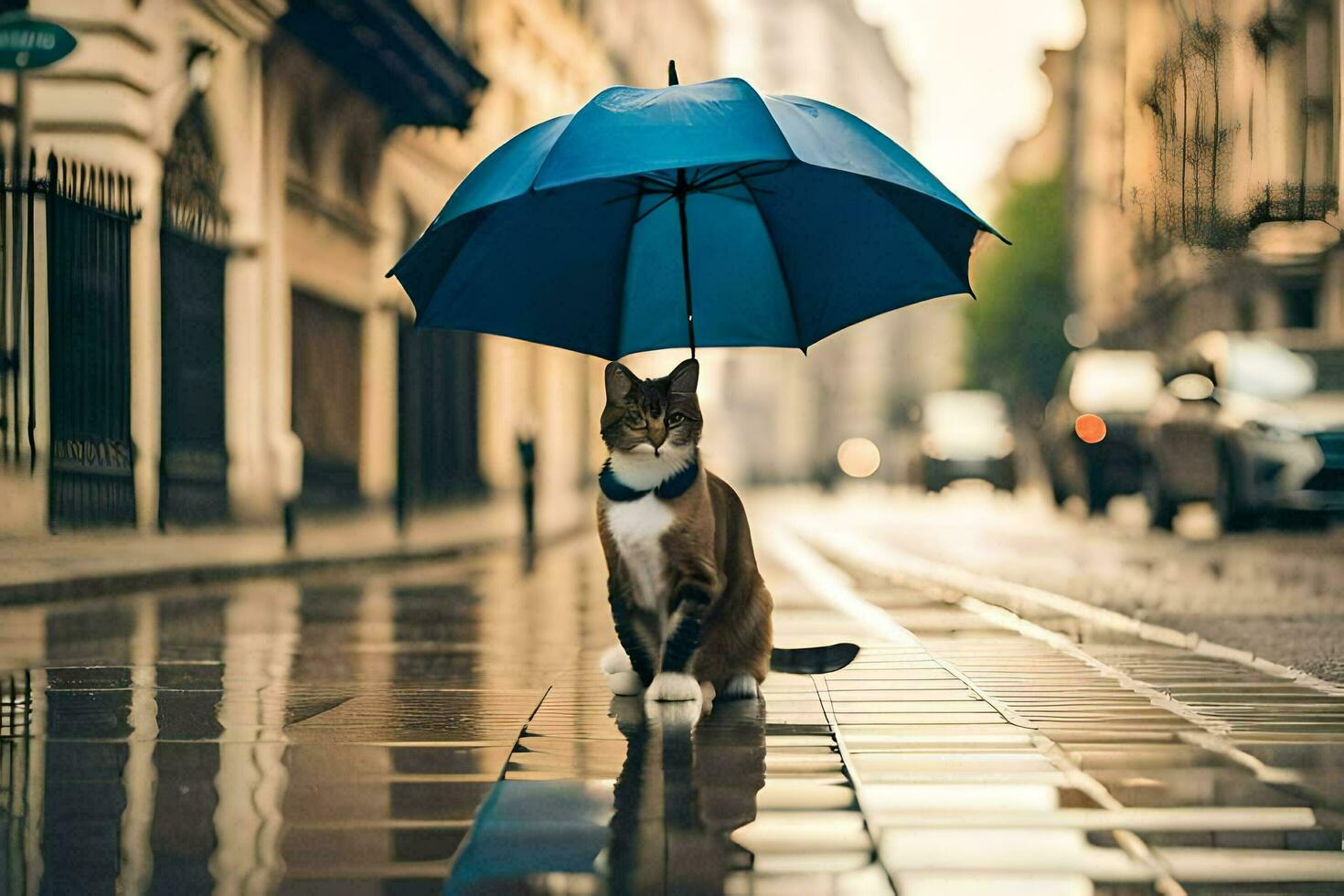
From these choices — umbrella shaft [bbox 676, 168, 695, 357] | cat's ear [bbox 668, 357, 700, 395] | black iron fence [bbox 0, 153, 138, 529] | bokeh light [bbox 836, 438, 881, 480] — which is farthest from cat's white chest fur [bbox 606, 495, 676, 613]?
bokeh light [bbox 836, 438, 881, 480]

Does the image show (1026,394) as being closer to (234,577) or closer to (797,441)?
(797,441)

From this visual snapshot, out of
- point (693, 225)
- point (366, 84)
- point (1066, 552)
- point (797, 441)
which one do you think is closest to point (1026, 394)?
point (797, 441)

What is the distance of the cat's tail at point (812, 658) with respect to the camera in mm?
6312

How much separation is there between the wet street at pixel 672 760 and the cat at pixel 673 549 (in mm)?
170

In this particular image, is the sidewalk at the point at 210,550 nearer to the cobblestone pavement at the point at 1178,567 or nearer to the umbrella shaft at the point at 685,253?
the cobblestone pavement at the point at 1178,567

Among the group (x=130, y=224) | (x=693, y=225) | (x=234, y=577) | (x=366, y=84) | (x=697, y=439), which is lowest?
(x=234, y=577)

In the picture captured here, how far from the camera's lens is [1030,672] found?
7199 millimetres

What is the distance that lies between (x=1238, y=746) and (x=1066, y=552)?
11763 mm

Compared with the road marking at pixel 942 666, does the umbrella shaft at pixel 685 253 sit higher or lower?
higher

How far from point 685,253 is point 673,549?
113 cm

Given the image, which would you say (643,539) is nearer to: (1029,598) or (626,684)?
(626,684)

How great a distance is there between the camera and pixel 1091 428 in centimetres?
2280

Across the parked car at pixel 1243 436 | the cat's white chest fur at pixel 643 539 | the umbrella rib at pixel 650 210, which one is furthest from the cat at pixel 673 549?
the parked car at pixel 1243 436

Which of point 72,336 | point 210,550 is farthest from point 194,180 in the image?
point 210,550
